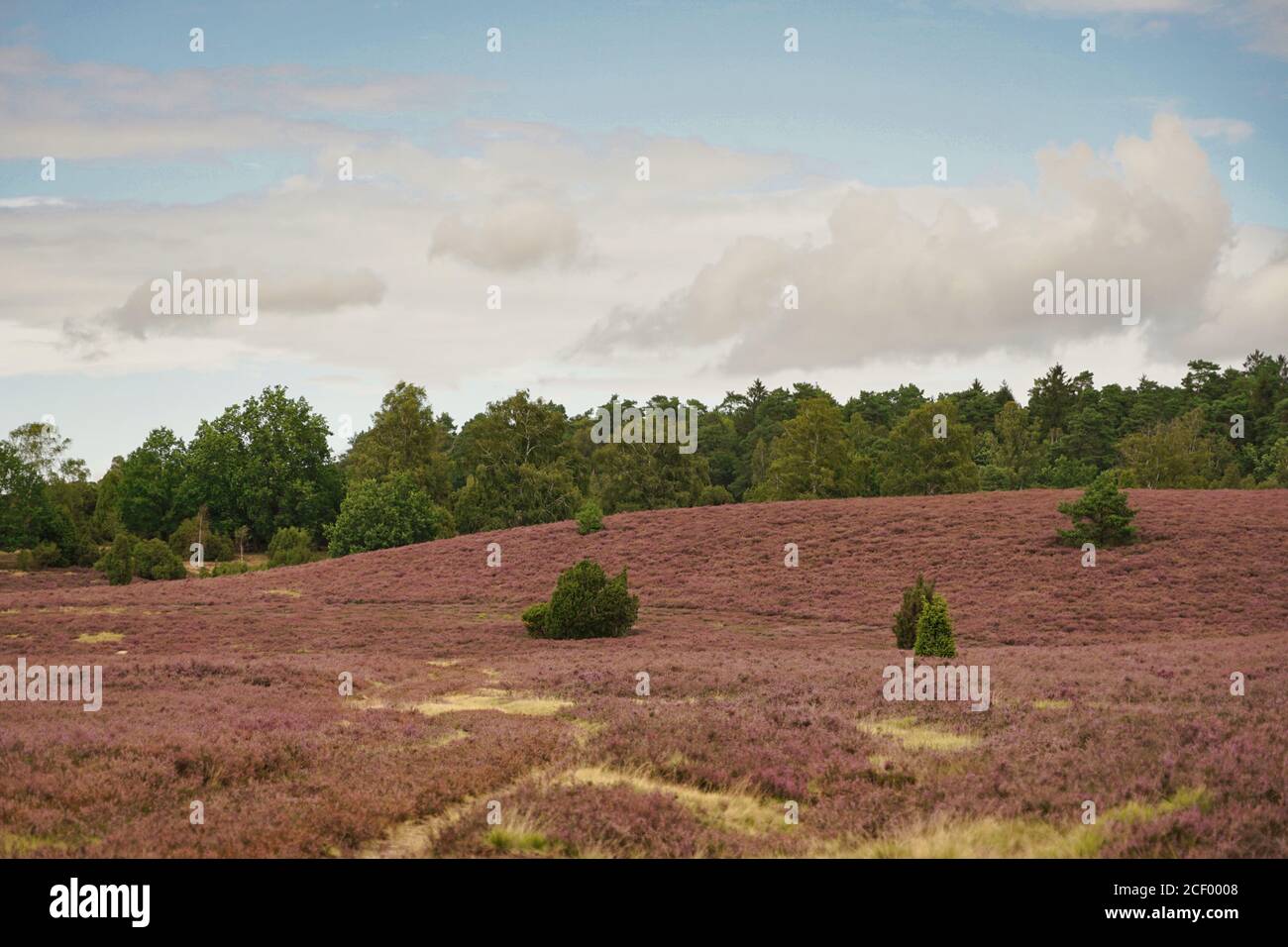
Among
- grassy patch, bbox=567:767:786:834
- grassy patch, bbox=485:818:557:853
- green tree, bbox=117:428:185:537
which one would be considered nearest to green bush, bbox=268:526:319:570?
green tree, bbox=117:428:185:537

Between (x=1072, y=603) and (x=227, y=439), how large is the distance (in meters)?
73.7

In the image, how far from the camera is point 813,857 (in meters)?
8.35

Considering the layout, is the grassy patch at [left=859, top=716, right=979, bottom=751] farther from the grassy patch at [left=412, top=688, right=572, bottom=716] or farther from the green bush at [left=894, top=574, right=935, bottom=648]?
the green bush at [left=894, top=574, right=935, bottom=648]

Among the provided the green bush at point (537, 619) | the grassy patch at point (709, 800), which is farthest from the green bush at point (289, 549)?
the grassy patch at point (709, 800)

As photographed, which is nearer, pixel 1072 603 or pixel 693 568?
pixel 1072 603

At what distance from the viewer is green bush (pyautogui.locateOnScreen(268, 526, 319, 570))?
66.0 metres

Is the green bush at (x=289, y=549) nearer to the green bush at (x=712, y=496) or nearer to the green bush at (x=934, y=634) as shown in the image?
the green bush at (x=712, y=496)

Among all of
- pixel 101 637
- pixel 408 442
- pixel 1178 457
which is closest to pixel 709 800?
pixel 101 637

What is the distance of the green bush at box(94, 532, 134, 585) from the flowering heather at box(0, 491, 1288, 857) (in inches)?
837

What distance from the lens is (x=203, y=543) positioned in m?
72.9

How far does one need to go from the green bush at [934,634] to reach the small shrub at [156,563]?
166 ft

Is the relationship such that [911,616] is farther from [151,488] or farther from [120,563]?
[151,488]
